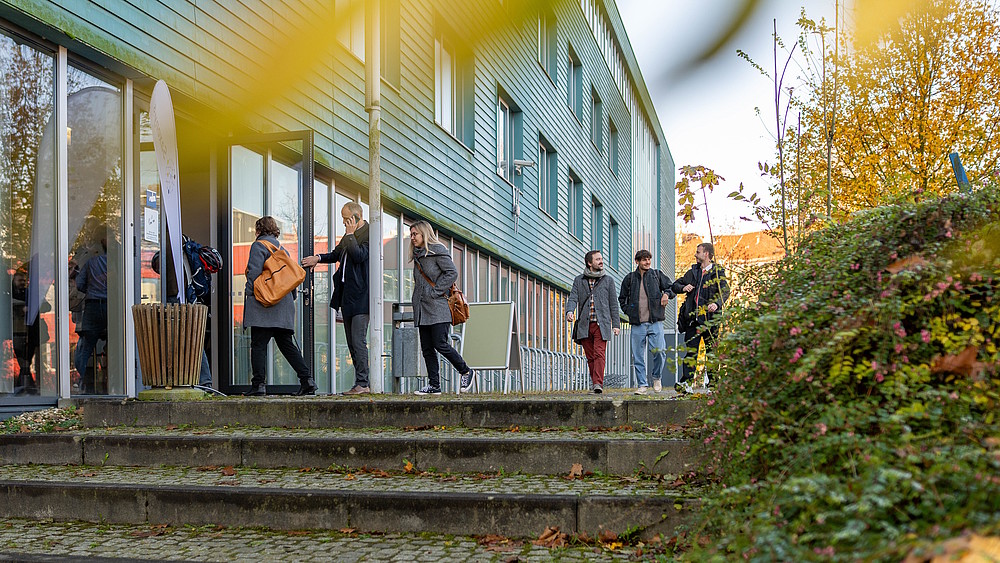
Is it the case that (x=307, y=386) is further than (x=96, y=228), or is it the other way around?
(x=307, y=386)

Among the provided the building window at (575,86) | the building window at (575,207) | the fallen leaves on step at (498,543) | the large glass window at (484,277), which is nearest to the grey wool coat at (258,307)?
the fallen leaves on step at (498,543)

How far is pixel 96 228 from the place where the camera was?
802cm

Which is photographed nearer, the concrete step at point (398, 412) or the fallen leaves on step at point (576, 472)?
the fallen leaves on step at point (576, 472)

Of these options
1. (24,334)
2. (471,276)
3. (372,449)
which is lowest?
(372,449)

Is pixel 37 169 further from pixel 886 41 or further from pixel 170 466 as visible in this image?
pixel 886 41

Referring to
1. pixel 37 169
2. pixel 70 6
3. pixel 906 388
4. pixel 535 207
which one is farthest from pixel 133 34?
pixel 535 207

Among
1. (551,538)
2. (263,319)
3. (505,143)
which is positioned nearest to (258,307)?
(263,319)

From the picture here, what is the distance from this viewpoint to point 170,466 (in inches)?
233

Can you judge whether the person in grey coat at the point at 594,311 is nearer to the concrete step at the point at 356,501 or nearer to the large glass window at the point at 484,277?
the concrete step at the point at 356,501

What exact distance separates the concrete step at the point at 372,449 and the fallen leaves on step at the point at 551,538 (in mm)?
813

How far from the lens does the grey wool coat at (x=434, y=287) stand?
29.7 feet

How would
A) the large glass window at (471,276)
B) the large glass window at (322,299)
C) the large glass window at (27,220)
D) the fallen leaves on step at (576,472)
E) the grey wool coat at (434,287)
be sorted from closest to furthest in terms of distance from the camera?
the fallen leaves on step at (576,472) → the large glass window at (27,220) → the grey wool coat at (434,287) → the large glass window at (322,299) → the large glass window at (471,276)

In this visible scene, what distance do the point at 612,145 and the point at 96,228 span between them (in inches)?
303

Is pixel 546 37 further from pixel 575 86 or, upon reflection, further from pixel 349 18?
pixel 575 86
